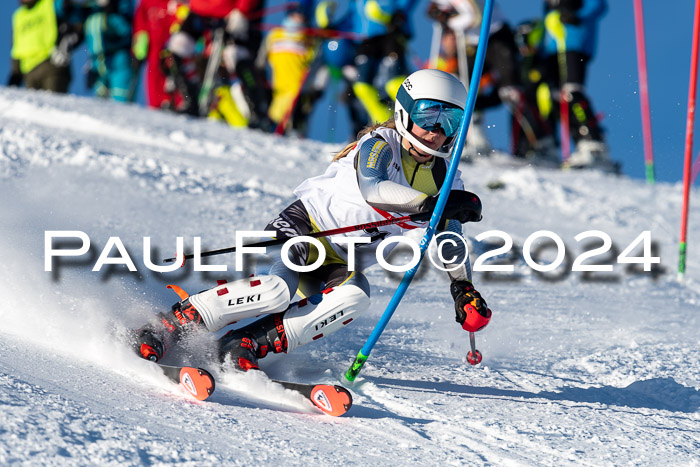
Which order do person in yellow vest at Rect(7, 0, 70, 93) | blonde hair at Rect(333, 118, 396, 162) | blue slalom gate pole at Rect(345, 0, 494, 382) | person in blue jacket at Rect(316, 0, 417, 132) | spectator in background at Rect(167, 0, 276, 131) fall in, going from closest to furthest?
blue slalom gate pole at Rect(345, 0, 494, 382) → blonde hair at Rect(333, 118, 396, 162) → person in blue jacket at Rect(316, 0, 417, 132) → spectator in background at Rect(167, 0, 276, 131) → person in yellow vest at Rect(7, 0, 70, 93)

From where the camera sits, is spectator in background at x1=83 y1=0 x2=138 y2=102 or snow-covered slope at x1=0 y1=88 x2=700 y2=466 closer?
snow-covered slope at x1=0 y1=88 x2=700 y2=466

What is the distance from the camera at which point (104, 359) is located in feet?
10.4

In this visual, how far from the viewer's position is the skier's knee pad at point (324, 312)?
322 cm

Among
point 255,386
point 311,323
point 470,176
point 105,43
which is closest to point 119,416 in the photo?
point 255,386

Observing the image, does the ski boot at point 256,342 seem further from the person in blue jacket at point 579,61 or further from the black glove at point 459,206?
the person in blue jacket at point 579,61

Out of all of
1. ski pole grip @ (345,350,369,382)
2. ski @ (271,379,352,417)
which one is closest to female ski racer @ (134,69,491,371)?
ski pole grip @ (345,350,369,382)

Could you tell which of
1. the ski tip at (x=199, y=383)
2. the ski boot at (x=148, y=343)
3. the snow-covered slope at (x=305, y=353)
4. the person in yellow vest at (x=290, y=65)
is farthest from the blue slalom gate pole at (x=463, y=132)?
the person in yellow vest at (x=290, y=65)

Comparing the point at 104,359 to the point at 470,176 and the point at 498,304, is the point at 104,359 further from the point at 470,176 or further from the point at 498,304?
the point at 470,176

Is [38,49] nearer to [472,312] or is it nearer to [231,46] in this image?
[231,46]

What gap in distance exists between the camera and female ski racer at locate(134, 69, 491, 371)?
3.19 meters

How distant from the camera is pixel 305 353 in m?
3.79

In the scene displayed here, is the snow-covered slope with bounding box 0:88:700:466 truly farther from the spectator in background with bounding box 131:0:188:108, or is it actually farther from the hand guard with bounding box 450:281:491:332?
the spectator in background with bounding box 131:0:188:108

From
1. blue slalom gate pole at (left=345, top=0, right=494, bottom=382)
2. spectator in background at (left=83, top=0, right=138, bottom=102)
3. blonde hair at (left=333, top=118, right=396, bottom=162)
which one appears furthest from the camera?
spectator in background at (left=83, top=0, right=138, bottom=102)

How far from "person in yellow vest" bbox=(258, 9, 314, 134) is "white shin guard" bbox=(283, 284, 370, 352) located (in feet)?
26.1
